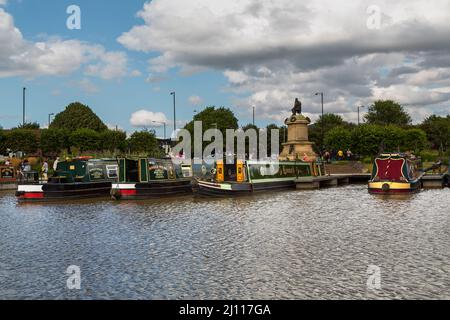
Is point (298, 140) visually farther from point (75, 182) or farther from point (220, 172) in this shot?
point (75, 182)

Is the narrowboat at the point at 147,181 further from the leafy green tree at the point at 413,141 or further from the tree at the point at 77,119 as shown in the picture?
the tree at the point at 77,119

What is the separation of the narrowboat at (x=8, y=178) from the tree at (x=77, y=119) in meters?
50.4

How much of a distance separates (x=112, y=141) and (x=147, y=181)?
47271mm

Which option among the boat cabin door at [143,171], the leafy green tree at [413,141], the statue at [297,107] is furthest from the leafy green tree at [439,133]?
the boat cabin door at [143,171]

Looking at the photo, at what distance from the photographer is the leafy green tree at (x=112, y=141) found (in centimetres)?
7475

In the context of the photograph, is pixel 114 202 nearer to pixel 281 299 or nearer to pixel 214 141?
pixel 281 299

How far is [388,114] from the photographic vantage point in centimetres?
11950

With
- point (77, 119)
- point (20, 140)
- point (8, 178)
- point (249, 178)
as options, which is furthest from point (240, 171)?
point (77, 119)

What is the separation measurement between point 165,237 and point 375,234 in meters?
6.41

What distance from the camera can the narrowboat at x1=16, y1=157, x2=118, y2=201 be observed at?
28.3m

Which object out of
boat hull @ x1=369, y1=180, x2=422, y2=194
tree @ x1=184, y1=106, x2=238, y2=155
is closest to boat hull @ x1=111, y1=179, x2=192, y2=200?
boat hull @ x1=369, y1=180, x2=422, y2=194

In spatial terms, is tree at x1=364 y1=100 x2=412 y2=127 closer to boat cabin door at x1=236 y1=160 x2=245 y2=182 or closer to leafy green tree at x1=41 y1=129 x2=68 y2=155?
leafy green tree at x1=41 y1=129 x2=68 y2=155

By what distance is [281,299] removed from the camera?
9352mm

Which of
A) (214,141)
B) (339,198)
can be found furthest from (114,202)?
(214,141)
